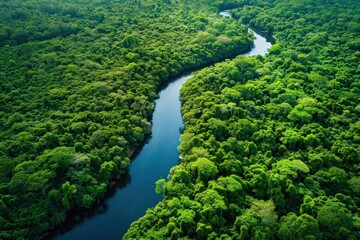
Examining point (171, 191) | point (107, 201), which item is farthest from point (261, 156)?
point (107, 201)

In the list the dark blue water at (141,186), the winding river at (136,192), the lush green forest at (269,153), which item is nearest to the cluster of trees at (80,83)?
the winding river at (136,192)

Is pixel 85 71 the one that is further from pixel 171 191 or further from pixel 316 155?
pixel 316 155

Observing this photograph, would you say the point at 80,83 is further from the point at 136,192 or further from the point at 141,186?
the point at 136,192

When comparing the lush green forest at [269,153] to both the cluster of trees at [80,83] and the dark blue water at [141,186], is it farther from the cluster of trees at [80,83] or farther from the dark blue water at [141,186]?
the cluster of trees at [80,83]

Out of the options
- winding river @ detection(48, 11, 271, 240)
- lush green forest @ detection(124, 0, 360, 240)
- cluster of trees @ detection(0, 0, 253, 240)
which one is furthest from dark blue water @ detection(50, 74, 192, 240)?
lush green forest @ detection(124, 0, 360, 240)

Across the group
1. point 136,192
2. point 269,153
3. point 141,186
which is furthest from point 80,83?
point 269,153

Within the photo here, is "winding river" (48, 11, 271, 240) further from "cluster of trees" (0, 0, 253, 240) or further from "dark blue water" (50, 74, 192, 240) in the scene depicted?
"cluster of trees" (0, 0, 253, 240)
